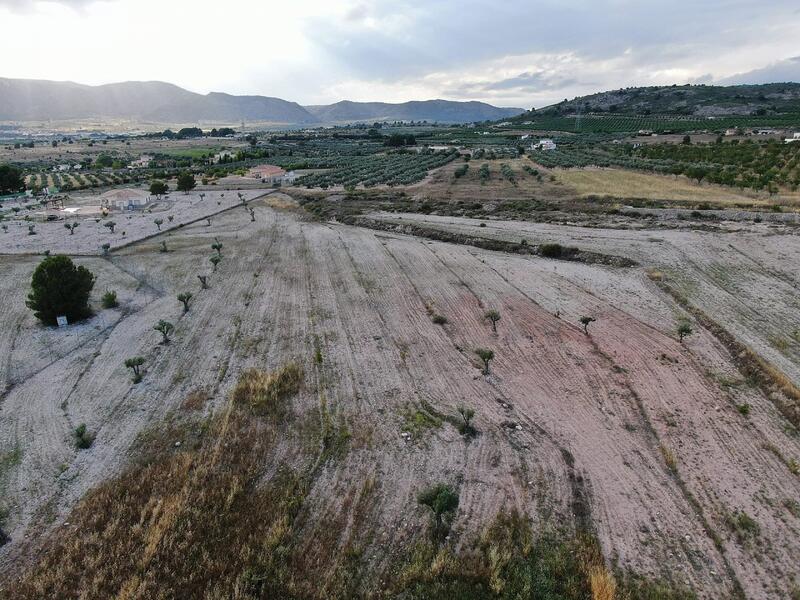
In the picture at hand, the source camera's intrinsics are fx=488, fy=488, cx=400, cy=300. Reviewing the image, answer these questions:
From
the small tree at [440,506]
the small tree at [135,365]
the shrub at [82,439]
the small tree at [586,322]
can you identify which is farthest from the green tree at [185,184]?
the small tree at [440,506]

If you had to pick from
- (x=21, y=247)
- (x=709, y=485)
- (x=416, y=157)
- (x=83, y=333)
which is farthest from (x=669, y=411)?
(x=416, y=157)

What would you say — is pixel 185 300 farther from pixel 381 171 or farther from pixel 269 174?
pixel 381 171

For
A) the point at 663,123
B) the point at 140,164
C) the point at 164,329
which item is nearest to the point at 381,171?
the point at 140,164

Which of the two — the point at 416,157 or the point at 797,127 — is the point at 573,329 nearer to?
the point at 416,157

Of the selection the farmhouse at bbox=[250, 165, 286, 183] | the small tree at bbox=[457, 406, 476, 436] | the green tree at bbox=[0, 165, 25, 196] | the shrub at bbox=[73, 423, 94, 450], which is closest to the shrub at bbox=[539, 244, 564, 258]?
the small tree at bbox=[457, 406, 476, 436]

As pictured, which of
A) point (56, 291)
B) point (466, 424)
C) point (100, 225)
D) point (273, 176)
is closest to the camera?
point (466, 424)

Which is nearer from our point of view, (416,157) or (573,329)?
(573,329)
